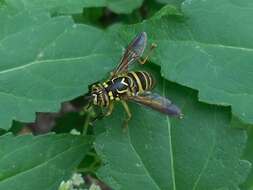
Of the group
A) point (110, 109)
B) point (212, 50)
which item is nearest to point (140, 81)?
point (110, 109)

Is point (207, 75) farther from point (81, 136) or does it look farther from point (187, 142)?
point (81, 136)

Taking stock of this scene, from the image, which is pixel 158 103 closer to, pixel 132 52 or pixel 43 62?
pixel 132 52

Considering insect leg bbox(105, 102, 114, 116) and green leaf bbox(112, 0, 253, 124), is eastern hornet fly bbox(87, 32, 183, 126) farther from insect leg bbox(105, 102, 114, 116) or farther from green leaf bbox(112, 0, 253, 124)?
green leaf bbox(112, 0, 253, 124)

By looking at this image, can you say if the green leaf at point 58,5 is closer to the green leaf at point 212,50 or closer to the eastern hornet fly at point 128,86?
the eastern hornet fly at point 128,86

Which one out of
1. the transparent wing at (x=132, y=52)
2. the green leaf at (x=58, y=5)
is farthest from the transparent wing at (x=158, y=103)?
the green leaf at (x=58, y=5)

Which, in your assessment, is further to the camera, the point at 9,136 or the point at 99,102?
the point at 99,102

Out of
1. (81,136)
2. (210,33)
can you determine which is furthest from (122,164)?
(210,33)
